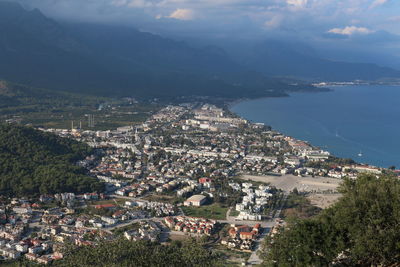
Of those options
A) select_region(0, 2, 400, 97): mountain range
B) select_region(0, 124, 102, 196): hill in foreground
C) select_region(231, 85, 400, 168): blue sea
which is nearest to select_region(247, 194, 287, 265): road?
select_region(0, 124, 102, 196): hill in foreground

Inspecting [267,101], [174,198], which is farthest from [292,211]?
[267,101]

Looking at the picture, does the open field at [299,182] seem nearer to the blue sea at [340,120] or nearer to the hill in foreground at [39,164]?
the blue sea at [340,120]

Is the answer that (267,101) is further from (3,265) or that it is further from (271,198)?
(3,265)

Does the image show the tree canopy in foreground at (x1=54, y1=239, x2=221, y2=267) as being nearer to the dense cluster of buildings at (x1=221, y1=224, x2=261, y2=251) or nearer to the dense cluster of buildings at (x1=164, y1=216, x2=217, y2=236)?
the dense cluster of buildings at (x1=221, y1=224, x2=261, y2=251)

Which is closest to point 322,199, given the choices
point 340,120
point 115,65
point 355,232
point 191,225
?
point 191,225

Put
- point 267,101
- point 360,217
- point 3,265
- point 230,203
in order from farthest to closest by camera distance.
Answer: point 267,101 < point 230,203 < point 3,265 < point 360,217

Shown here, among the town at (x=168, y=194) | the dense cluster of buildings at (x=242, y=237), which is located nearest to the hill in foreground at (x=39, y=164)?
the town at (x=168, y=194)

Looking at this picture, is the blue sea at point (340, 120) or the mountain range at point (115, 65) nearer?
the blue sea at point (340, 120)

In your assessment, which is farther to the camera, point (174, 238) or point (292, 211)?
point (292, 211)
